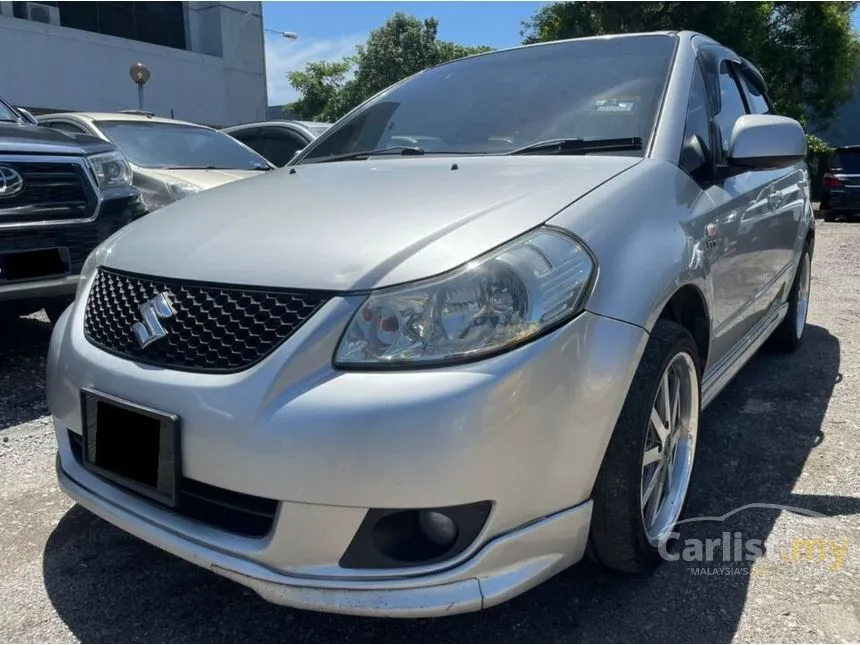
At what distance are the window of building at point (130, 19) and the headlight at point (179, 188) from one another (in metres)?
13.8

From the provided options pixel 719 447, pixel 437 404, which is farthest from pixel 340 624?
pixel 719 447

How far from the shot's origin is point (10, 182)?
3357 mm

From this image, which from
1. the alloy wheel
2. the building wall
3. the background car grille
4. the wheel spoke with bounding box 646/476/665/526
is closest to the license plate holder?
the background car grille

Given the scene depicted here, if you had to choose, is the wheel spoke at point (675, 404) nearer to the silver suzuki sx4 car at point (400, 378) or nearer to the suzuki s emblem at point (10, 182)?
the silver suzuki sx4 car at point (400, 378)

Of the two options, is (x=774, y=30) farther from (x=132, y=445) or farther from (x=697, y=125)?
(x=132, y=445)

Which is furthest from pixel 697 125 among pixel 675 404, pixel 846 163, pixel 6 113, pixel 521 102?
pixel 846 163

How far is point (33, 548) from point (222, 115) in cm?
1938

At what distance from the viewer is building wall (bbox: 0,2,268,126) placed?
51.9 ft

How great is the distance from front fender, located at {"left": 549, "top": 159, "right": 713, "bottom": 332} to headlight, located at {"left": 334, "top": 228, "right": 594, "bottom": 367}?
12 centimetres

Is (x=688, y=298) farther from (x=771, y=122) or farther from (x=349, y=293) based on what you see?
(x=349, y=293)

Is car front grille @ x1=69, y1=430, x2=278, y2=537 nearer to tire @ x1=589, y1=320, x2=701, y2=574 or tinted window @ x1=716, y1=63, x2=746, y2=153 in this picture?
tire @ x1=589, y1=320, x2=701, y2=574

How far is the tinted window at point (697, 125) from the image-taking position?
2.36 m

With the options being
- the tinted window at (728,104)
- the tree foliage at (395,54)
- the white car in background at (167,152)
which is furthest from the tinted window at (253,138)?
the tree foliage at (395,54)

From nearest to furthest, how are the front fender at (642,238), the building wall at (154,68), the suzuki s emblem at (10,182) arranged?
1. the front fender at (642,238)
2. the suzuki s emblem at (10,182)
3. the building wall at (154,68)
